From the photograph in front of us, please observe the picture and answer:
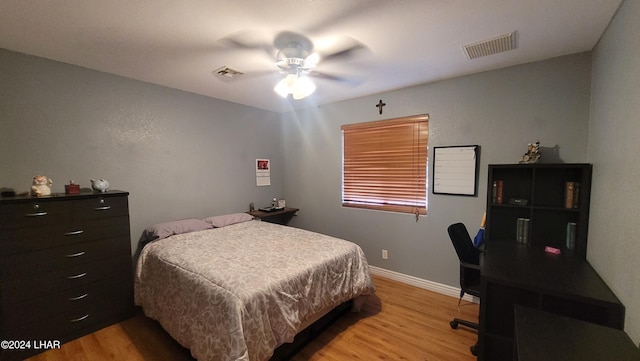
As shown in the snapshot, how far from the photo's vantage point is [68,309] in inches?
85.7

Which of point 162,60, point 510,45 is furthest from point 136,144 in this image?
point 510,45

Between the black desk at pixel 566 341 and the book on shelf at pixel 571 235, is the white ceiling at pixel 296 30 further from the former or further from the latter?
the black desk at pixel 566 341

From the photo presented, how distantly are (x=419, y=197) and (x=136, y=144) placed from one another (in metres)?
3.41

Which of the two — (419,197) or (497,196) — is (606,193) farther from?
(419,197)

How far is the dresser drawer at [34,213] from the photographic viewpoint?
191 cm

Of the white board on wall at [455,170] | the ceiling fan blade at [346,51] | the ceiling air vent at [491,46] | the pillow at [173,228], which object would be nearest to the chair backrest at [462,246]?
the white board on wall at [455,170]

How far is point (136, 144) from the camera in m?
2.87

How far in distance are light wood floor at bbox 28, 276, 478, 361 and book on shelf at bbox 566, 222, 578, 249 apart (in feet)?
3.50

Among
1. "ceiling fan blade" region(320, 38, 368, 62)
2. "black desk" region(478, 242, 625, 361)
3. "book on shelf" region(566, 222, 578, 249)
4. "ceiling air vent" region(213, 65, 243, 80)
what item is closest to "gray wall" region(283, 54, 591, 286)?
"book on shelf" region(566, 222, 578, 249)

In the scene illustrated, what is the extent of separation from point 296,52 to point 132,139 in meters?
2.18

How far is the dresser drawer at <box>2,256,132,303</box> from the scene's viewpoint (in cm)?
193

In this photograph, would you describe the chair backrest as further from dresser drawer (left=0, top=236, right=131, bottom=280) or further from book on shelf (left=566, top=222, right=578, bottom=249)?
dresser drawer (left=0, top=236, right=131, bottom=280)

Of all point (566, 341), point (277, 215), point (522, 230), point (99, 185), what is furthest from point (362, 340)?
point (99, 185)

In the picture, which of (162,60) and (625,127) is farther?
(162,60)
